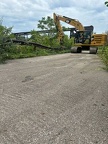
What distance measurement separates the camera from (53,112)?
3.41 meters

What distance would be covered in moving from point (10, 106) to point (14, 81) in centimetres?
197

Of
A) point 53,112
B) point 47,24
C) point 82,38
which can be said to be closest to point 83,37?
point 82,38

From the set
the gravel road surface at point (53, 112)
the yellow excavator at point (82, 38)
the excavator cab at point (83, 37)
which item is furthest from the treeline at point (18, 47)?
the gravel road surface at point (53, 112)

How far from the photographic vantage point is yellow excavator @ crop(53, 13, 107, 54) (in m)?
17.4

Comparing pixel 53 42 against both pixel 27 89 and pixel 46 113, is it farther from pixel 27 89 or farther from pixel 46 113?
pixel 46 113

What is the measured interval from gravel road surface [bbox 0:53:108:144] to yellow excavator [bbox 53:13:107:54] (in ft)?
40.2

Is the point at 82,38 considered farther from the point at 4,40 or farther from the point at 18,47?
the point at 4,40

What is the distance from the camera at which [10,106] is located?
3613mm

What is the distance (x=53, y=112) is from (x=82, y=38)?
15938 millimetres

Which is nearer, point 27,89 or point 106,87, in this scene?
point 27,89

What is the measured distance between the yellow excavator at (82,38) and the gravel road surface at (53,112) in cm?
1227

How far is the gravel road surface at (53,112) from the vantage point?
2623 millimetres

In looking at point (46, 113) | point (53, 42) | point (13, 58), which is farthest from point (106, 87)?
point (53, 42)

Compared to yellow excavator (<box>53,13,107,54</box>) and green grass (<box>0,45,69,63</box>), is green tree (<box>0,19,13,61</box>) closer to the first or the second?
green grass (<box>0,45,69,63</box>)
